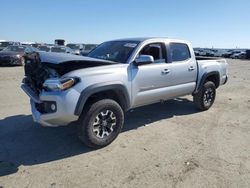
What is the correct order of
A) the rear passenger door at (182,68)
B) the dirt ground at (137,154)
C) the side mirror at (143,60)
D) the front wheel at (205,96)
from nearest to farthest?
the dirt ground at (137,154), the side mirror at (143,60), the rear passenger door at (182,68), the front wheel at (205,96)

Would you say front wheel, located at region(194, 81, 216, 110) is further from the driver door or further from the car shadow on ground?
the driver door

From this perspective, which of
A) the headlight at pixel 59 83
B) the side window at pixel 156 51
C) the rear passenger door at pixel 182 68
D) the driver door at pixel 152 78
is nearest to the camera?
the headlight at pixel 59 83

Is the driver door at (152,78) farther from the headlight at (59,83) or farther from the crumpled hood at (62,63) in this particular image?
the headlight at (59,83)

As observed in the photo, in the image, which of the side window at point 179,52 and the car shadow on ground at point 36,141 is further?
the side window at point 179,52

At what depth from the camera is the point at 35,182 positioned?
3676 mm

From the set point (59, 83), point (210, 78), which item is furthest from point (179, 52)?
point (59, 83)

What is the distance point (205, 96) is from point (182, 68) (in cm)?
151

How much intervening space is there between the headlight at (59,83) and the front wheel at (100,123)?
0.56 metres

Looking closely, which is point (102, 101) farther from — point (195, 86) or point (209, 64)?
point (209, 64)

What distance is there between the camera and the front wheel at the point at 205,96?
7345 mm

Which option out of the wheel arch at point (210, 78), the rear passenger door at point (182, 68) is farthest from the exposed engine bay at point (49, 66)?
the wheel arch at point (210, 78)

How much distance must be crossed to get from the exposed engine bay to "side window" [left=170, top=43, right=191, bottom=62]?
6.66ft

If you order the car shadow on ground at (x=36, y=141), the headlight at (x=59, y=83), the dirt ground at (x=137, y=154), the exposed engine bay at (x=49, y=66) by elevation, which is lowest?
the dirt ground at (x=137, y=154)

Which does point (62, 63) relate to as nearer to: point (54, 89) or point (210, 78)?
point (54, 89)
